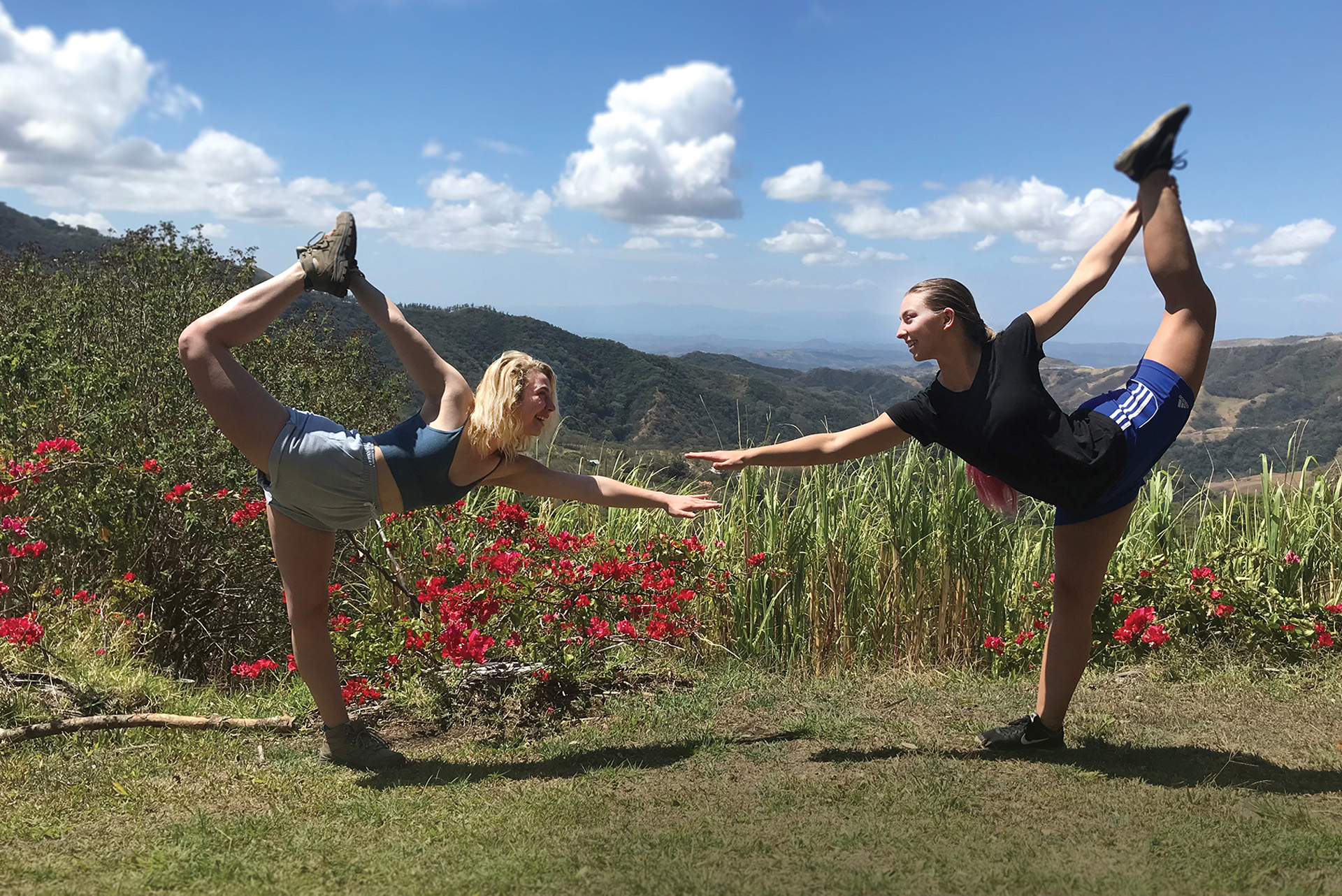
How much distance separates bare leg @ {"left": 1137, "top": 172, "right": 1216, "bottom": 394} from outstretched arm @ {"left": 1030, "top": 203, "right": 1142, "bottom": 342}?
0.38 ft

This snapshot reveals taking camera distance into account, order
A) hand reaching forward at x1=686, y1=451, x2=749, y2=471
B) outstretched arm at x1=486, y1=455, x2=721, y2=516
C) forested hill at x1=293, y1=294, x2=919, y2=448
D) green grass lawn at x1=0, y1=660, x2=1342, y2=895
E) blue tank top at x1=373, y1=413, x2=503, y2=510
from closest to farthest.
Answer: green grass lawn at x1=0, y1=660, x2=1342, y2=895 < blue tank top at x1=373, y1=413, x2=503, y2=510 < outstretched arm at x1=486, y1=455, x2=721, y2=516 < hand reaching forward at x1=686, y1=451, x2=749, y2=471 < forested hill at x1=293, y1=294, x2=919, y2=448

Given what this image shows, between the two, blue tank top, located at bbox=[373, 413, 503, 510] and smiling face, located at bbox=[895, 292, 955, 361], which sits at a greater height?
smiling face, located at bbox=[895, 292, 955, 361]

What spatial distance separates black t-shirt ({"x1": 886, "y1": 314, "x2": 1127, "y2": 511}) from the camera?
279cm

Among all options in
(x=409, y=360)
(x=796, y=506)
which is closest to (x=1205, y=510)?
(x=796, y=506)

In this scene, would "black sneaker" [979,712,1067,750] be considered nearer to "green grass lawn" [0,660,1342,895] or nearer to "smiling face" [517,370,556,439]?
"green grass lawn" [0,660,1342,895]

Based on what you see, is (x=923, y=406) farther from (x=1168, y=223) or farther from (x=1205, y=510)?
(x=1205, y=510)

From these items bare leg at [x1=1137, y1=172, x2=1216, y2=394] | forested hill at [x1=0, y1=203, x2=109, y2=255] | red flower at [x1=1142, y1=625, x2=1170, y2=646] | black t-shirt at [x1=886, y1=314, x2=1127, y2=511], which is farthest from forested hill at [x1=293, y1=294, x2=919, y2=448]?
bare leg at [x1=1137, y1=172, x2=1216, y2=394]

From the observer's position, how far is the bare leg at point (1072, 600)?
300 centimetres

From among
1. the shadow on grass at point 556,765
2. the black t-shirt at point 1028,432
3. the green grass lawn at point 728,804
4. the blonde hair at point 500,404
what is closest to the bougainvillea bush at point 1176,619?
the green grass lawn at point 728,804

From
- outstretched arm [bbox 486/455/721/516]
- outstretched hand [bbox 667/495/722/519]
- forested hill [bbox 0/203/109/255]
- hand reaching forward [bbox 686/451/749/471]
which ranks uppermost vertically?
forested hill [bbox 0/203/109/255]

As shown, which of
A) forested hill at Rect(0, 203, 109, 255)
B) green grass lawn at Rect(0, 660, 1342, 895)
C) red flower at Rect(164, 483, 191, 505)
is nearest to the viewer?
green grass lawn at Rect(0, 660, 1342, 895)

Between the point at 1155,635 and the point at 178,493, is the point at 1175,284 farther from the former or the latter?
the point at 178,493

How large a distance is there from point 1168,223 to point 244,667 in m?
4.35

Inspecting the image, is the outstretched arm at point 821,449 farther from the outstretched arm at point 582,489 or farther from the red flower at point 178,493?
the red flower at point 178,493
